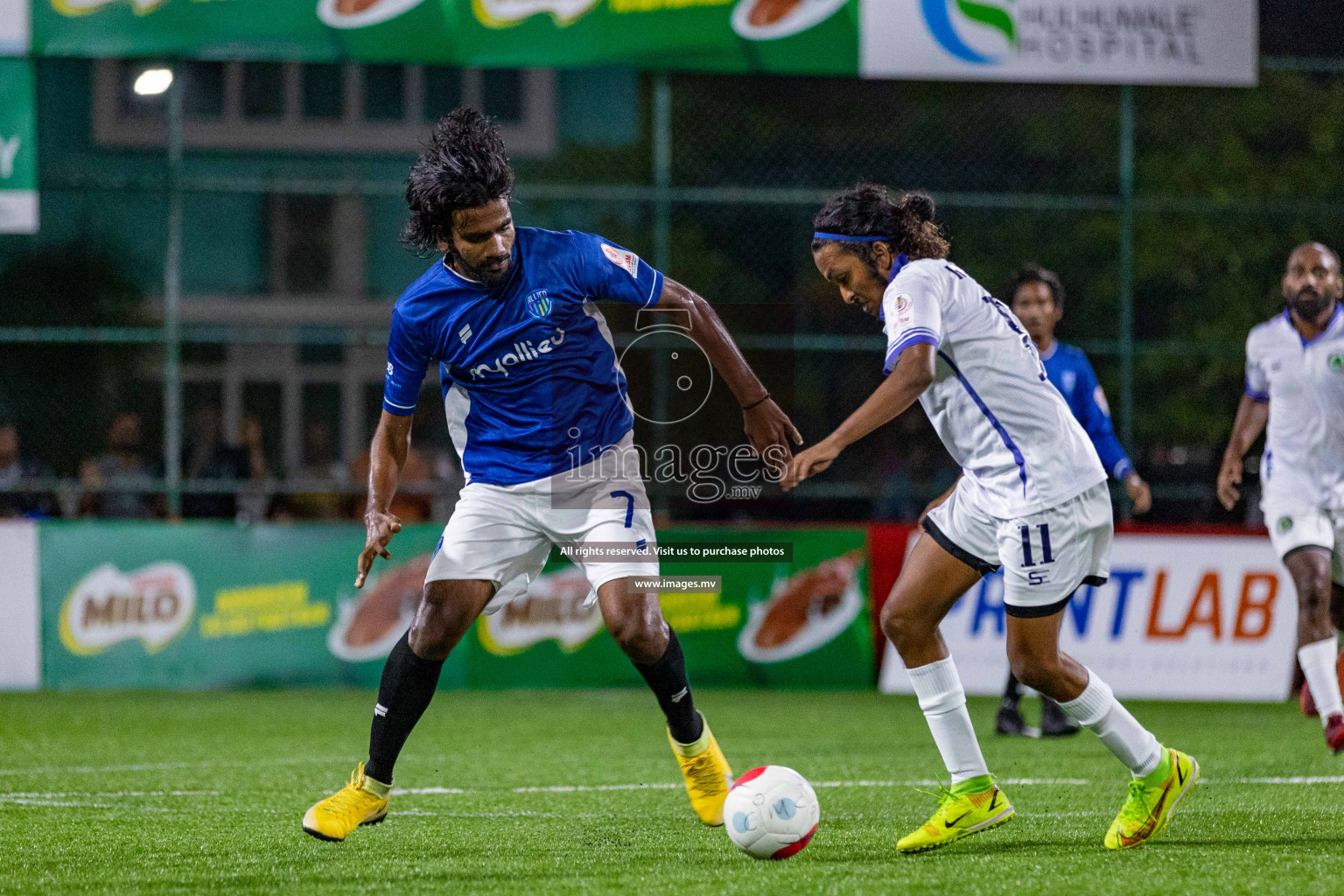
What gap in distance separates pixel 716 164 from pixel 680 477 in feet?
32.6

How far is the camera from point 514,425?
17.3 ft

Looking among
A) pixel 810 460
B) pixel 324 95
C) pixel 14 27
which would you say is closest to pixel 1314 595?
pixel 810 460

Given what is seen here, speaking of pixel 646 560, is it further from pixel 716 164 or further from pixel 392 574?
pixel 716 164

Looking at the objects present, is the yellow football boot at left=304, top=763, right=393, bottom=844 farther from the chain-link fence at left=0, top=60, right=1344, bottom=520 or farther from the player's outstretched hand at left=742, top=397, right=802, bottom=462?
the chain-link fence at left=0, top=60, right=1344, bottom=520

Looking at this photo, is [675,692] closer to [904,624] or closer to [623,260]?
[904,624]

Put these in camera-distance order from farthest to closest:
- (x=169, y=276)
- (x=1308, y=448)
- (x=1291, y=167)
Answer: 1. (x=1291, y=167)
2. (x=169, y=276)
3. (x=1308, y=448)

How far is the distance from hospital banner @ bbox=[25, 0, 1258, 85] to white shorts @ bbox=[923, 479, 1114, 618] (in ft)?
26.0

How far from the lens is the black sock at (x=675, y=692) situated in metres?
5.28

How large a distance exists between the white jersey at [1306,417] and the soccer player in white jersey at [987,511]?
290 cm

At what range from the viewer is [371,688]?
36.8 feet

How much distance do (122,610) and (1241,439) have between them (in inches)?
287

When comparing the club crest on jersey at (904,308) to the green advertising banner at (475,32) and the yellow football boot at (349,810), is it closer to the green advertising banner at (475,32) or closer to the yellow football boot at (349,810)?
the yellow football boot at (349,810)

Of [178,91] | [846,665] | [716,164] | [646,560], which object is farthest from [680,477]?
[716,164]

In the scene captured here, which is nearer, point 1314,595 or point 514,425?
point 514,425
